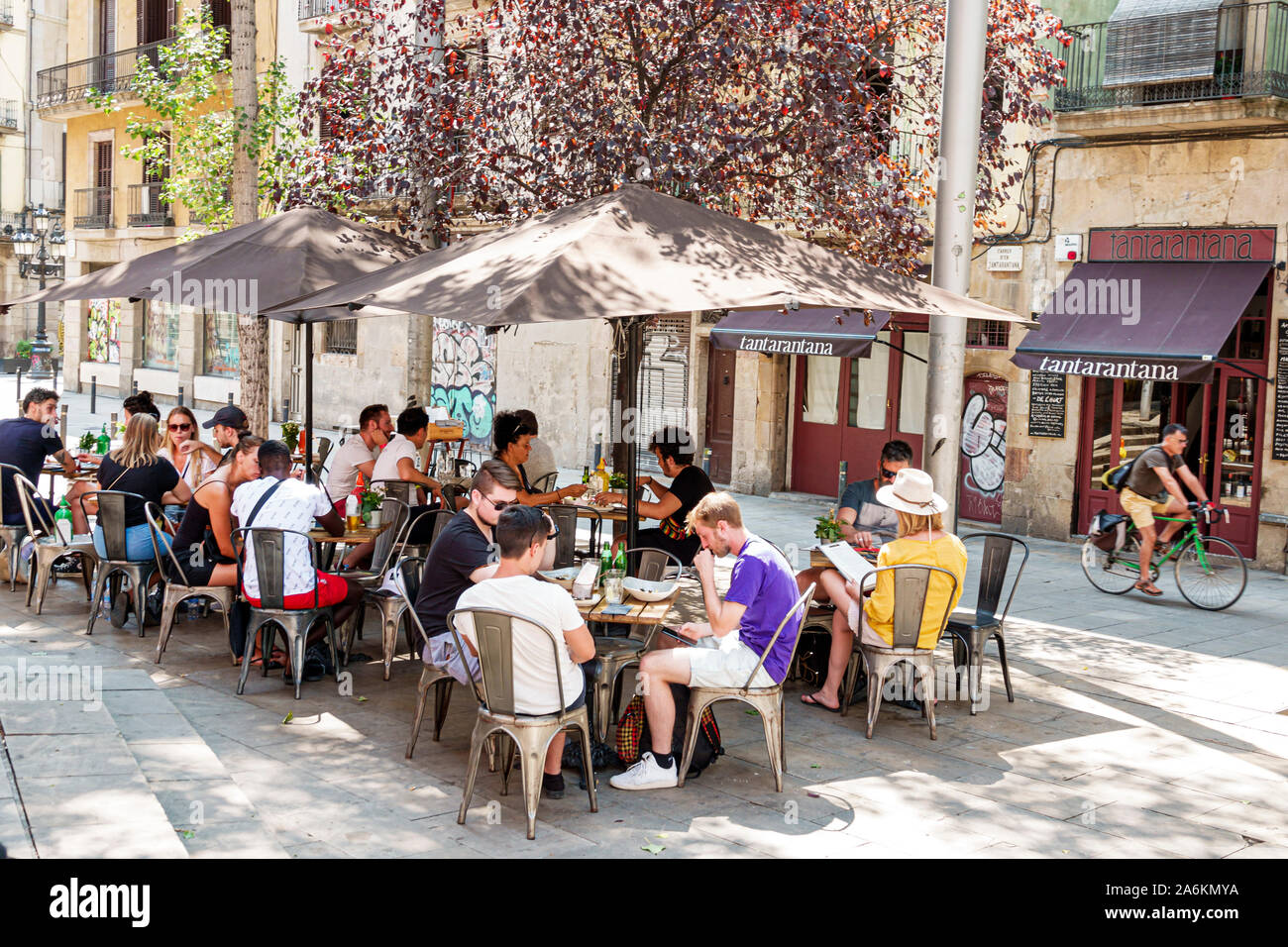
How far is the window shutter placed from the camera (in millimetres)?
13438

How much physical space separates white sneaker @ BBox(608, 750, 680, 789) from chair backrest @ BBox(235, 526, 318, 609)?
2.36 metres

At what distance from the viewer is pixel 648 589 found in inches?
261

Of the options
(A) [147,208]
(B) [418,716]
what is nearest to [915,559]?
(B) [418,716]

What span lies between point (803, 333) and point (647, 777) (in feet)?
35.8

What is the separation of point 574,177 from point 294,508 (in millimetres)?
4903

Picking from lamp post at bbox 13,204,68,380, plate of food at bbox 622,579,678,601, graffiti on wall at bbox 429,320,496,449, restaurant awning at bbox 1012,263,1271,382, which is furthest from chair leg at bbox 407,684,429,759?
lamp post at bbox 13,204,68,380

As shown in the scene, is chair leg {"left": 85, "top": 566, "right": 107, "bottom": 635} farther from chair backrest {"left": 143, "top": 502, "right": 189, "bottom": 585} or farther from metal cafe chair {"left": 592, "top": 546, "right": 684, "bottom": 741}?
metal cafe chair {"left": 592, "top": 546, "right": 684, "bottom": 741}

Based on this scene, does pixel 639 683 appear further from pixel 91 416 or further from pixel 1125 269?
pixel 91 416

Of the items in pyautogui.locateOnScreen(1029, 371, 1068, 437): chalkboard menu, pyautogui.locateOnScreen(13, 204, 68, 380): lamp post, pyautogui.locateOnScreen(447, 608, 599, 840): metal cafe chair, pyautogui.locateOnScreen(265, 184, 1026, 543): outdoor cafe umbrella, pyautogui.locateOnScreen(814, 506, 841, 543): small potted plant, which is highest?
pyautogui.locateOnScreen(13, 204, 68, 380): lamp post

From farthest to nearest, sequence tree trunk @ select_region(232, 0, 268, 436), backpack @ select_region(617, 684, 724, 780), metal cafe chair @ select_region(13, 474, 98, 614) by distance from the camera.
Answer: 1. tree trunk @ select_region(232, 0, 268, 436)
2. metal cafe chair @ select_region(13, 474, 98, 614)
3. backpack @ select_region(617, 684, 724, 780)

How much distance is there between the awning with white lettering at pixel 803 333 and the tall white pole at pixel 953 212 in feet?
20.9

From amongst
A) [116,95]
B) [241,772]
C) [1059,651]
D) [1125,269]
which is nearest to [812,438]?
[1125,269]

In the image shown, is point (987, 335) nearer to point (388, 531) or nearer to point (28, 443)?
point (388, 531)

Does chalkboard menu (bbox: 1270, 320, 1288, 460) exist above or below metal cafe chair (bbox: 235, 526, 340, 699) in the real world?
above
